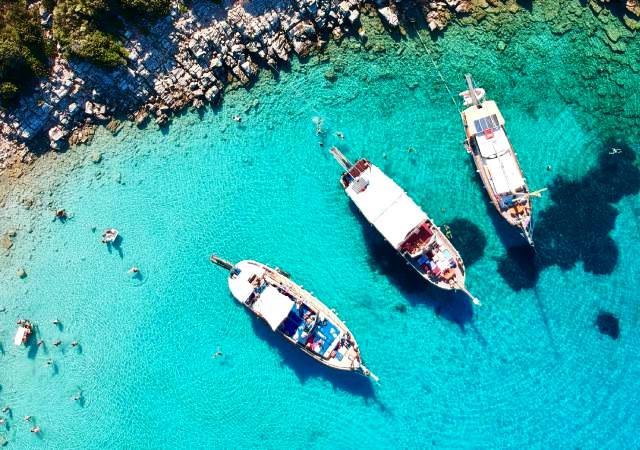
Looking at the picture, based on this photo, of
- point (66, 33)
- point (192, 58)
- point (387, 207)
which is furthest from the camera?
point (192, 58)

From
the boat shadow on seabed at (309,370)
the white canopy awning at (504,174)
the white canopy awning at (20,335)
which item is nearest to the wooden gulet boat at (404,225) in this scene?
the white canopy awning at (504,174)

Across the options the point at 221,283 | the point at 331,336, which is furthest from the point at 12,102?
the point at 331,336

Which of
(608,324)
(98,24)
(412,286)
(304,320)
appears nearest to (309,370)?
(304,320)

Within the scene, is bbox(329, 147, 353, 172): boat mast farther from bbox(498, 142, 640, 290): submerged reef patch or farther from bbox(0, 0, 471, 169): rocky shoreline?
bbox(498, 142, 640, 290): submerged reef patch

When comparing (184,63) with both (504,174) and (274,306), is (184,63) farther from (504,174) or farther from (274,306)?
(504,174)

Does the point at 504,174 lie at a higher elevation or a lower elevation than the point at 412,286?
higher

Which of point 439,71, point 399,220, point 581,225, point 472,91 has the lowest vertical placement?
point 581,225

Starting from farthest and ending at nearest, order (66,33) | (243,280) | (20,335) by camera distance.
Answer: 1. (20,335)
2. (66,33)
3. (243,280)

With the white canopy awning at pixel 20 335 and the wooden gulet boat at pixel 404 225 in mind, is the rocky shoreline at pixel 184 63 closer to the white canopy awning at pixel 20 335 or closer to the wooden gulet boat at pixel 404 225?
the wooden gulet boat at pixel 404 225

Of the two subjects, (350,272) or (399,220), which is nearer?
(399,220)
